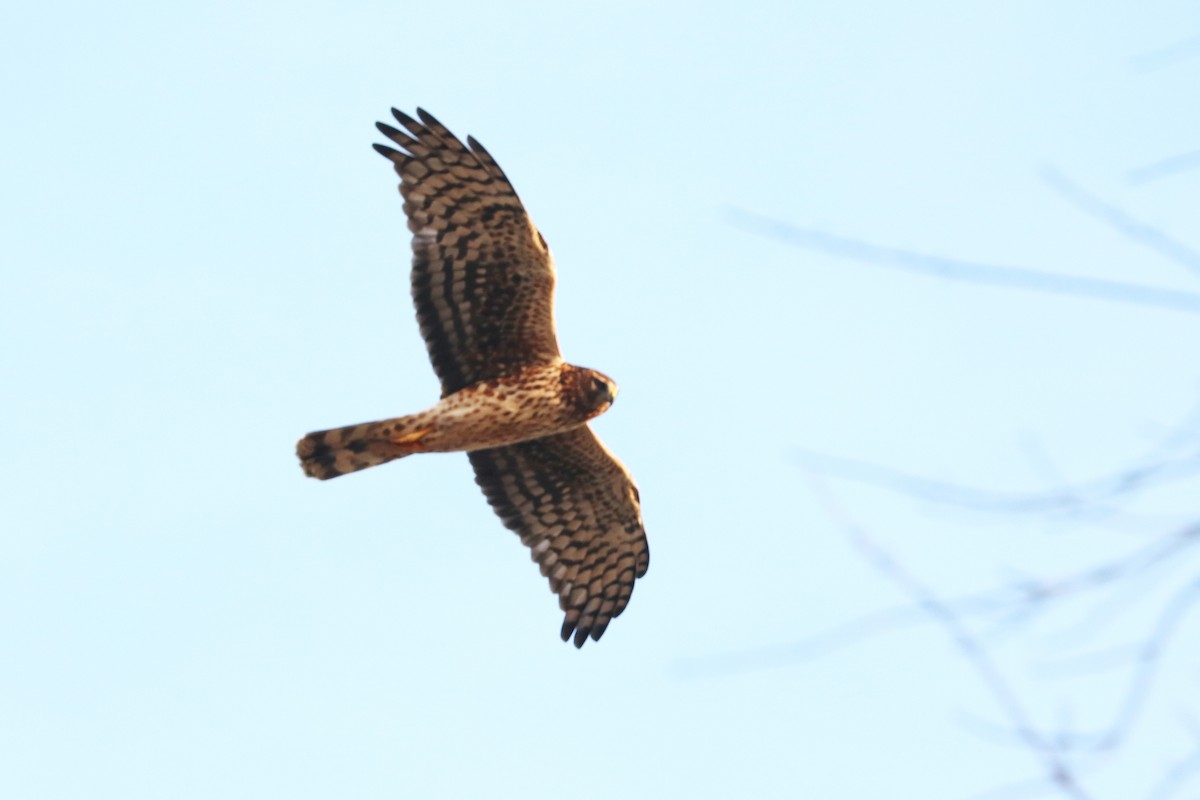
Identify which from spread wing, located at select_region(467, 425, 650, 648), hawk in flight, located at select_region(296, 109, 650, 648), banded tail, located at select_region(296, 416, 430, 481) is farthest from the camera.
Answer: spread wing, located at select_region(467, 425, 650, 648)

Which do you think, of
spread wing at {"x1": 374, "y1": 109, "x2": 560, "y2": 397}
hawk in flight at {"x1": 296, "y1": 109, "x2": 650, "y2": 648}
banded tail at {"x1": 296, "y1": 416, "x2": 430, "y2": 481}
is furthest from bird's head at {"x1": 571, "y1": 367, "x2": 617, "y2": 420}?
banded tail at {"x1": 296, "y1": 416, "x2": 430, "y2": 481}

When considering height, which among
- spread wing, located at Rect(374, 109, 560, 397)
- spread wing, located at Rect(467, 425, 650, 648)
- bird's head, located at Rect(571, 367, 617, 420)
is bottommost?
spread wing, located at Rect(467, 425, 650, 648)

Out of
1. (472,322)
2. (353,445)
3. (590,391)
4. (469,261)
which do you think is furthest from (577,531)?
(469,261)

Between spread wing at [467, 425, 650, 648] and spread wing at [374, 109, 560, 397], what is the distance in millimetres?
942

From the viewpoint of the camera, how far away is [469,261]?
9.04 metres

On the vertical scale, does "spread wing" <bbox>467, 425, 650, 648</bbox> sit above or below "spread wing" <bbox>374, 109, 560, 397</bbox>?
below

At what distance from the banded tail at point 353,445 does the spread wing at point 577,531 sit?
1037 millimetres

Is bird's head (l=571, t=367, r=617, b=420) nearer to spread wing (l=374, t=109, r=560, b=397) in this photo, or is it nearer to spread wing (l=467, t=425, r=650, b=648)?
spread wing (l=374, t=109, r=560, b=397)

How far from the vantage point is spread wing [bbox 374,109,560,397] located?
29.5 ft

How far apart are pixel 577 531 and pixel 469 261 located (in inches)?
76.6

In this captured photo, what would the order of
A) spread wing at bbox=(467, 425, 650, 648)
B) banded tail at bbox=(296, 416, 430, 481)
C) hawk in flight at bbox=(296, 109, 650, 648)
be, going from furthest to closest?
spread wing at bbox=(467, 425, 650, 648)
hawk in flight at bbox=(296, 109, 650, 648)
banded tail at bbox=(296, 416, 430, 481)

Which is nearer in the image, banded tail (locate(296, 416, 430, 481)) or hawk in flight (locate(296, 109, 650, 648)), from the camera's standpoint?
banded tail (locate(296, 416, 430, 481))

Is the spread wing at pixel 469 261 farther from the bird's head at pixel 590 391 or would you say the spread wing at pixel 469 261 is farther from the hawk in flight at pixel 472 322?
the bird's head at pixel 590 391

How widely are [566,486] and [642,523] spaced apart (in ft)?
1.74
